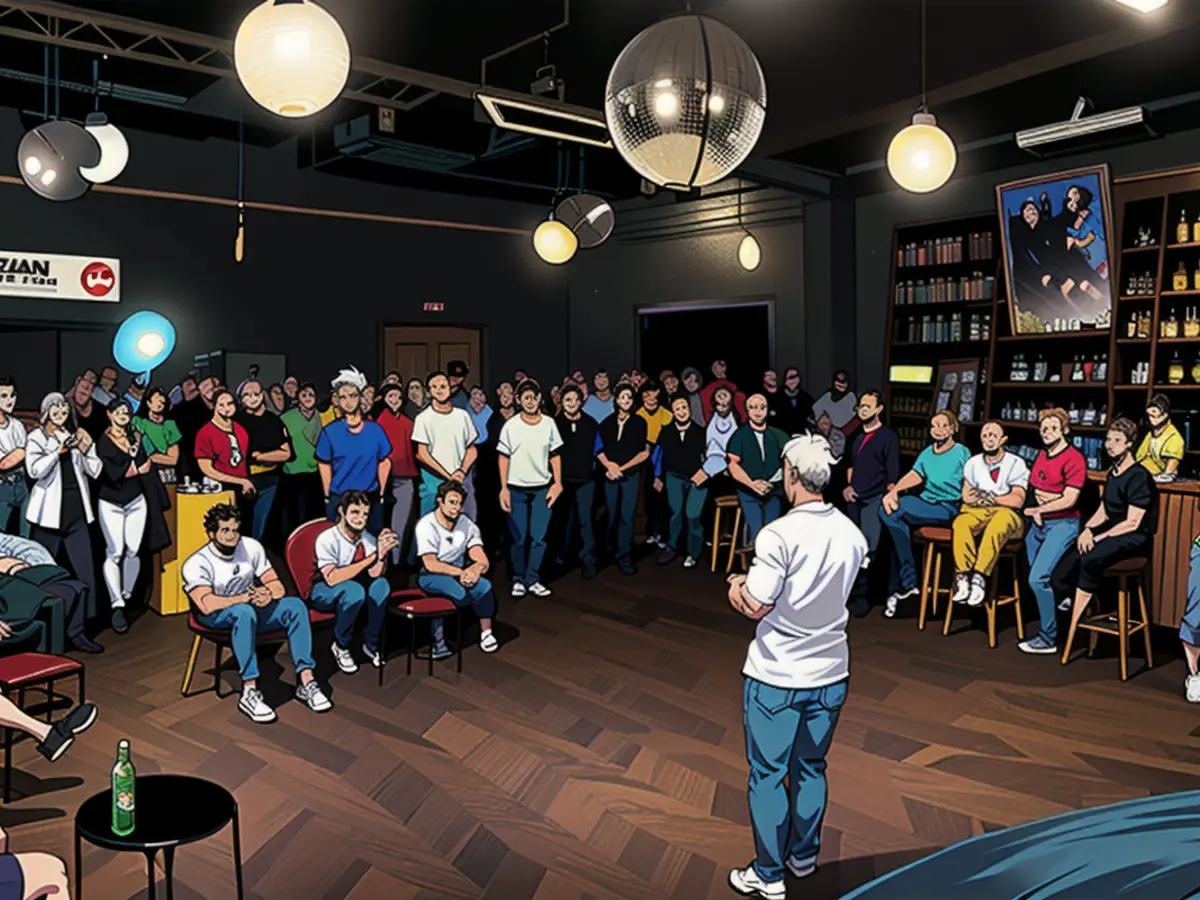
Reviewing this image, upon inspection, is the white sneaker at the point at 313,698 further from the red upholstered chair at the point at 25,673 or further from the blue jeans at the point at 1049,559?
the blue jeans at the point at 1049,559

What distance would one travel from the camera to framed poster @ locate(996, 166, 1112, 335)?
298 inches

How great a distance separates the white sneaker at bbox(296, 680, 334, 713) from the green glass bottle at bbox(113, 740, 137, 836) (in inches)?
82.2

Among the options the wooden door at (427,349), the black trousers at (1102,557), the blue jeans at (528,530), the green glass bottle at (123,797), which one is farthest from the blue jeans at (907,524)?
Result: the wooden door at (427,349)

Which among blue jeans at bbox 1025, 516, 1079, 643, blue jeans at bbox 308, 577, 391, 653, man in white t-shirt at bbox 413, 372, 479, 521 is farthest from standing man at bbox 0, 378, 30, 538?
blue jeans at bbox 1025, 516, 1079, 643

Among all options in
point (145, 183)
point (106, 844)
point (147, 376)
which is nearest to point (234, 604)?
point (106, 844)

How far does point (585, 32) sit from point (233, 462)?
364cm

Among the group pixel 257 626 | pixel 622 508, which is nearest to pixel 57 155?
pixel 257 626

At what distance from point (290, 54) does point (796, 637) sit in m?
2.33

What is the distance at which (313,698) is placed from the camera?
15.4ft

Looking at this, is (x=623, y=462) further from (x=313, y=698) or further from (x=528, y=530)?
(x=313, y=698)

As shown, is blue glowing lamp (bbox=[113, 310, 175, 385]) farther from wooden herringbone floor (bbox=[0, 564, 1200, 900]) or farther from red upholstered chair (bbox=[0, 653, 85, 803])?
red upholstered chair (bbox=[0, 653, 85, 803])

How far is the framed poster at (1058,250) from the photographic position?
24.8 ft

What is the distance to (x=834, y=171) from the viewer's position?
9.96m

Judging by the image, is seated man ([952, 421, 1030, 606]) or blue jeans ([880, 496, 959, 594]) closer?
seated man ([952, 421, 1030, 606])
